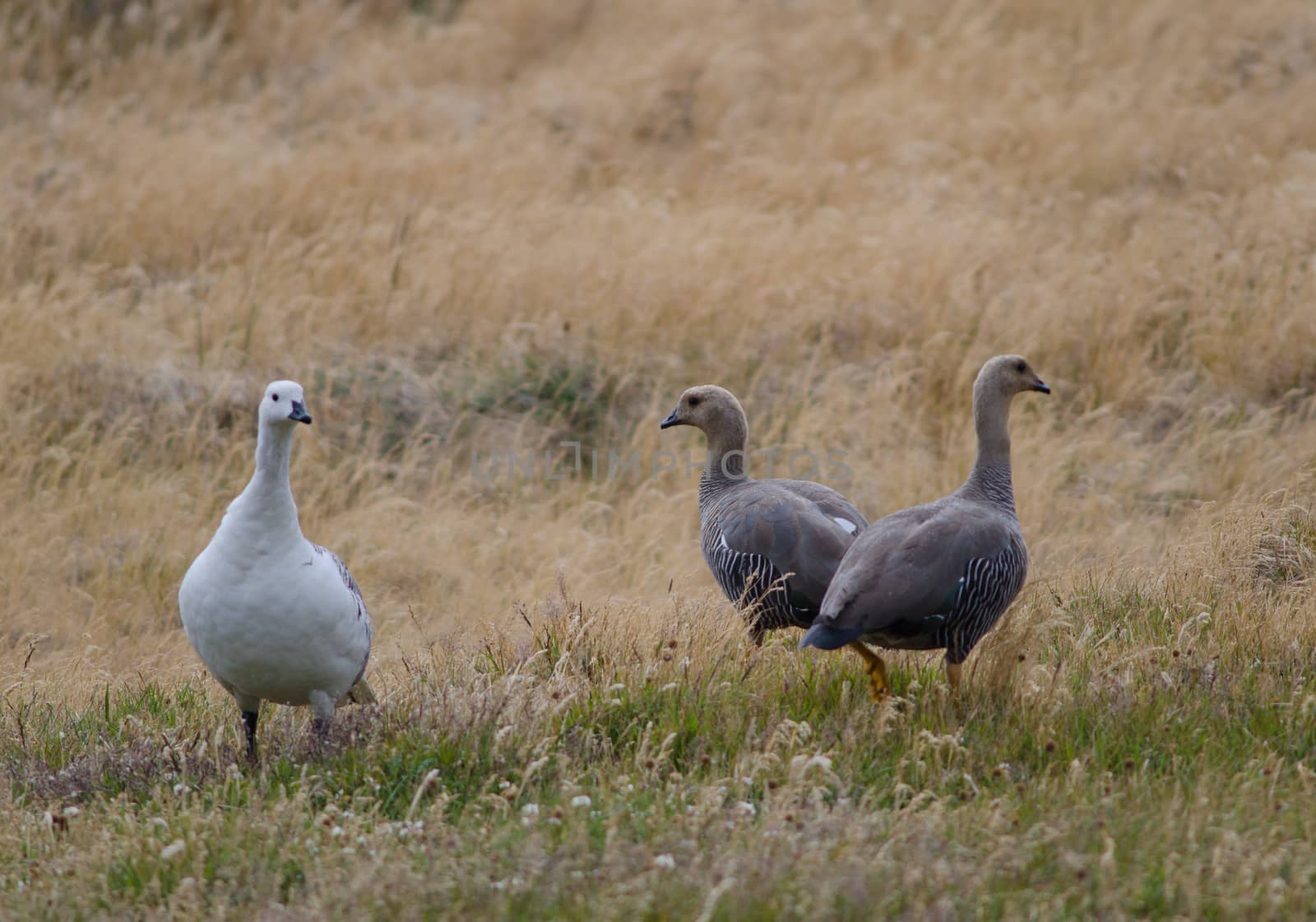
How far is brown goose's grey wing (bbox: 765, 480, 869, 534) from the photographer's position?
6445 mm

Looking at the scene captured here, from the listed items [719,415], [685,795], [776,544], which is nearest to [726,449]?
[719,415]

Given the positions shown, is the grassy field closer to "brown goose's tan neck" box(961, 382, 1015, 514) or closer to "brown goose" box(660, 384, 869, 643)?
"brown goose" box(660, 384, 869, 643)

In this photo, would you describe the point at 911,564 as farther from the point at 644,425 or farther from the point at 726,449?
the point at 644,425

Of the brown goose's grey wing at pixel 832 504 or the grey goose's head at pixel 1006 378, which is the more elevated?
the grey goose's head at pixel 1006 378

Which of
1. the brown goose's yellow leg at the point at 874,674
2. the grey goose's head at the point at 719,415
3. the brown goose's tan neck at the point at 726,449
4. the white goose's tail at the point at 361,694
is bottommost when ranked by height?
the white goose's tail at the point at 361,694

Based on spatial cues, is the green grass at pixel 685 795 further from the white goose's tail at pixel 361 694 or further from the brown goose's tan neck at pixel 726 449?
the brown goose's tan neck at pixel 726 449

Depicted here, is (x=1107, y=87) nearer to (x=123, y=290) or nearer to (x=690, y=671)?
(x=123, y=290)

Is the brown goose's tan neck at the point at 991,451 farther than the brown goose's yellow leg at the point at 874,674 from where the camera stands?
Yes

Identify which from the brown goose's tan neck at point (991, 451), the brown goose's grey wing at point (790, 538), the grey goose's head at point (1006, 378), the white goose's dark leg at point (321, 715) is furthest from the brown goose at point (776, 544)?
the white goose's dark leg at point (321, 715)

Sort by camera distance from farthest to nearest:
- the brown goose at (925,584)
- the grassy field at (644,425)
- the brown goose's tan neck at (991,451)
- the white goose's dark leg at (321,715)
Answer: the brown goose's tan neck at (991,451), the brown goose at (925,584), the white goose's dark leg at (321,715), the grassy field at (644,425)

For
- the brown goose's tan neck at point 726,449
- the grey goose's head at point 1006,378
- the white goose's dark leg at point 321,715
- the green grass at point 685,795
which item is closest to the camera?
the green grass at point 685,795

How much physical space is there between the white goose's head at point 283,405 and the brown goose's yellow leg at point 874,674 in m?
2.22

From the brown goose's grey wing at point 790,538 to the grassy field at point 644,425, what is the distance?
0.39 m

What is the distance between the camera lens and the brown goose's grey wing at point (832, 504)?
645 cm
